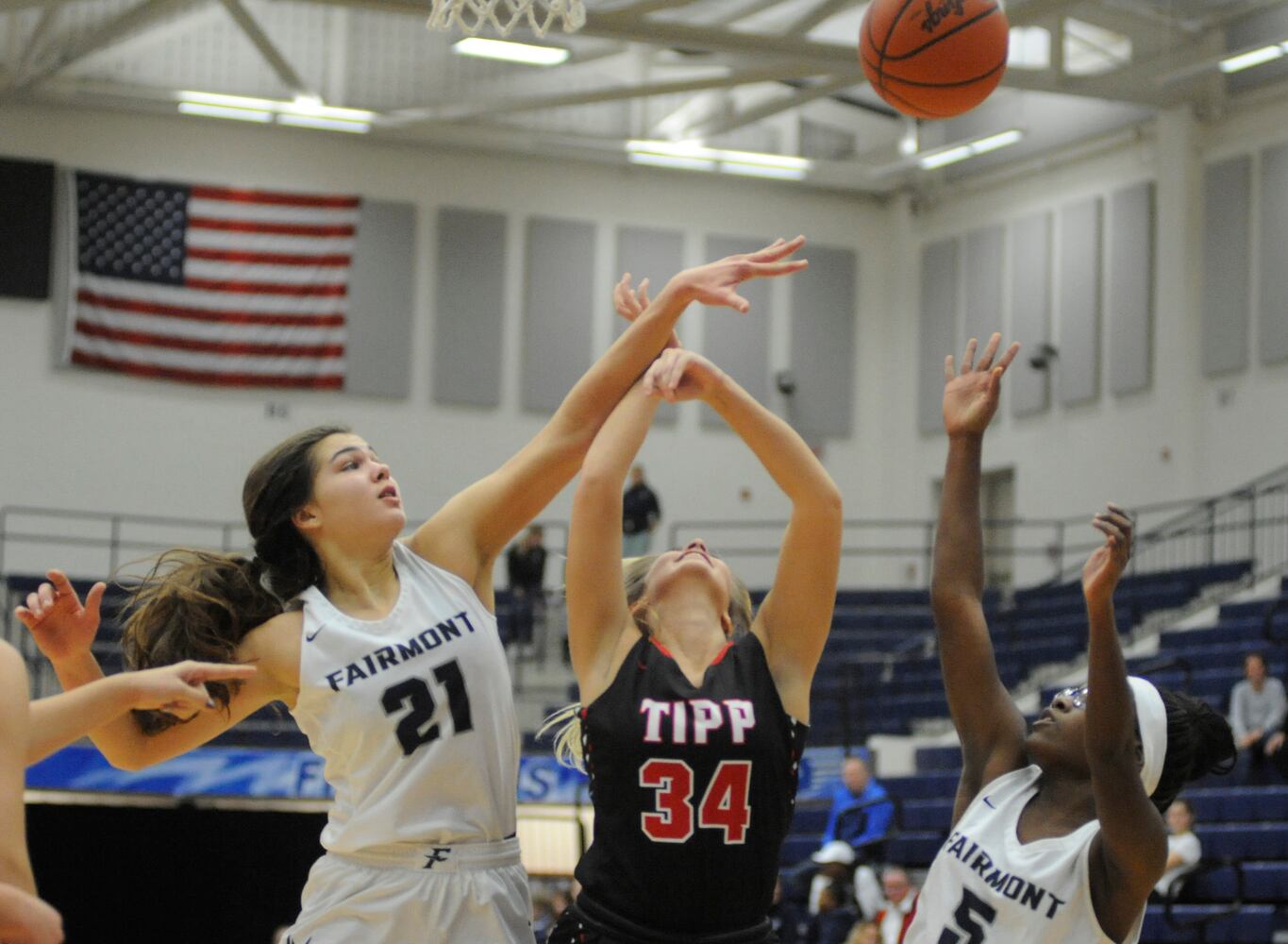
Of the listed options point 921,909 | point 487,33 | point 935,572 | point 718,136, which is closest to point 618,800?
point 921,909

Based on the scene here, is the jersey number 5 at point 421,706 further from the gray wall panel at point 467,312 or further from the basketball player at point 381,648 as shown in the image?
the gray wall panel at point 467,312

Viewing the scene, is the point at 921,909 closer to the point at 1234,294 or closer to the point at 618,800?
the point at 618,800

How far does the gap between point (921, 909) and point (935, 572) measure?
75 centimetres

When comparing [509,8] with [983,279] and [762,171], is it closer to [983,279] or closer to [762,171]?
[762,171]

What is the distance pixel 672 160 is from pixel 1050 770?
1747 centimetres

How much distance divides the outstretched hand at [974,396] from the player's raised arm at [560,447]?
0.50 meters

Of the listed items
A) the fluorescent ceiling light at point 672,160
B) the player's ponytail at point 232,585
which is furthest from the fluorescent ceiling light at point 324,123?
the player's ponytail at point 232,585

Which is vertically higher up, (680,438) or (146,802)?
(680,438)

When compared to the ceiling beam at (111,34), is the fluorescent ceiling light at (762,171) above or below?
below

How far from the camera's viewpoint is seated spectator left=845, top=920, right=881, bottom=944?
1009 centimetres

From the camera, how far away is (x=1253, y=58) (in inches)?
650

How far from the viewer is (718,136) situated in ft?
71.2

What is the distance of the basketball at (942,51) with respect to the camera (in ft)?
20.8

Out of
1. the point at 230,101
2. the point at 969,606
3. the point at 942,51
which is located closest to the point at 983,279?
the point at 230,101
